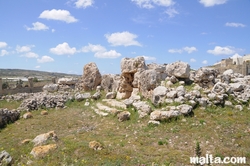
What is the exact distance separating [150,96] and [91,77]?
9.28m

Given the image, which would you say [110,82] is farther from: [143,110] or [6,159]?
[6,159]

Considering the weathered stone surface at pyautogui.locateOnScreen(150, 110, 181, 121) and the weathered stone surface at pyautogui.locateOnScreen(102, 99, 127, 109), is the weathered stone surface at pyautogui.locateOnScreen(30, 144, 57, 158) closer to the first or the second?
the weathered stone surface at pyautogui.locateOnScreen(150, 110, 181, 121)

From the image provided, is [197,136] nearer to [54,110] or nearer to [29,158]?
[29,158]

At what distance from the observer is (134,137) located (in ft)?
32.0

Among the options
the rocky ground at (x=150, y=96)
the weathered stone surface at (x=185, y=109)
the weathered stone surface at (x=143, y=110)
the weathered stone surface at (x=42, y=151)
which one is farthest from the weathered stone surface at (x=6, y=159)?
the weathered stone surface at (x=185, y=109)

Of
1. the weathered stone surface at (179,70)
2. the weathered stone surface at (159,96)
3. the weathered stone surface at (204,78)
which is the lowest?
the weathered stone surface at (159,96)

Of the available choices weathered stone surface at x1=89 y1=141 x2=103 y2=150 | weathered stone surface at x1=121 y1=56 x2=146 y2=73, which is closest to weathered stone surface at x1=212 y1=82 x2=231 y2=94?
weathered stone surface at x1=121 y1=56 x2=146 y2=73

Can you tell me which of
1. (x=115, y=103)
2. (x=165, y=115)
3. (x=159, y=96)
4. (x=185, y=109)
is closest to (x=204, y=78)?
(x=159, y=96)

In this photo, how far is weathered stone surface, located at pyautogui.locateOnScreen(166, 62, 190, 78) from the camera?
15219 millimetres

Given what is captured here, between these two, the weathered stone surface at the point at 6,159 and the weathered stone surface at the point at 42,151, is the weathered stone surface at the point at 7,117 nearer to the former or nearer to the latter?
the weathered stone surface at the point at 6,159

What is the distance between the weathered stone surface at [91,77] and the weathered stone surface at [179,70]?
869 centimetres

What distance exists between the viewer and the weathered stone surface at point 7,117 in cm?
1373

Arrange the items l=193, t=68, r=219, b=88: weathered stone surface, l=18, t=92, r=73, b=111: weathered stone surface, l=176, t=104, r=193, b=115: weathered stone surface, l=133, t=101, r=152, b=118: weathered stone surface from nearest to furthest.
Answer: l=176, t=104, r=193, b=115: weathered stone surface → l=133, t=101, r=152, b=118: weathered stone surface → l=193, t=68, r=219, b=88: weathered stone surface → l=18, t=92, r=73, b=111: weathered stone surface

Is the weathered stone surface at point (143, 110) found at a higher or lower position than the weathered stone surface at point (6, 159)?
higher
